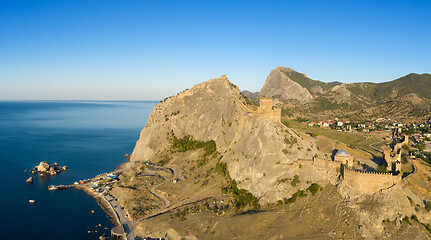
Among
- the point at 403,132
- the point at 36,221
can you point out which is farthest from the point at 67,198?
the point at 403,132

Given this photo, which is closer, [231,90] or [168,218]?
[168,218]

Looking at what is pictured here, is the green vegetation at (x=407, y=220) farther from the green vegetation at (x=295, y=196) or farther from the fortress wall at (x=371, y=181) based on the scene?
the green vegetation at (x=295, y=196)

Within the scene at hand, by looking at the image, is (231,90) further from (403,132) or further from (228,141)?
(403,132)

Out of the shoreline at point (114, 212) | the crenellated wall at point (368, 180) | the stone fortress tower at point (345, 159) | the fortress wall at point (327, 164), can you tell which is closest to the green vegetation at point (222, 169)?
the fortress wall at point (327, 164)

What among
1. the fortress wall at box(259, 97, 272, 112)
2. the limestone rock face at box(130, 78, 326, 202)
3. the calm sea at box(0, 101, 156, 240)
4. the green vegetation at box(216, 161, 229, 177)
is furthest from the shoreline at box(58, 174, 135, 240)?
the fortress wall at box(259, 97, 272, 112)

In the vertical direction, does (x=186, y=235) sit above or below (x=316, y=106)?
below

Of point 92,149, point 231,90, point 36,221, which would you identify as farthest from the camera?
point 92,149

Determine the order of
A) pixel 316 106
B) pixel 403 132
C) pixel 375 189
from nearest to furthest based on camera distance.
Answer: pixel 375 189 < pixel 403 132 < pixel 316 106

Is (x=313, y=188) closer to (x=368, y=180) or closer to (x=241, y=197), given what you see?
(x=368, y=180)
